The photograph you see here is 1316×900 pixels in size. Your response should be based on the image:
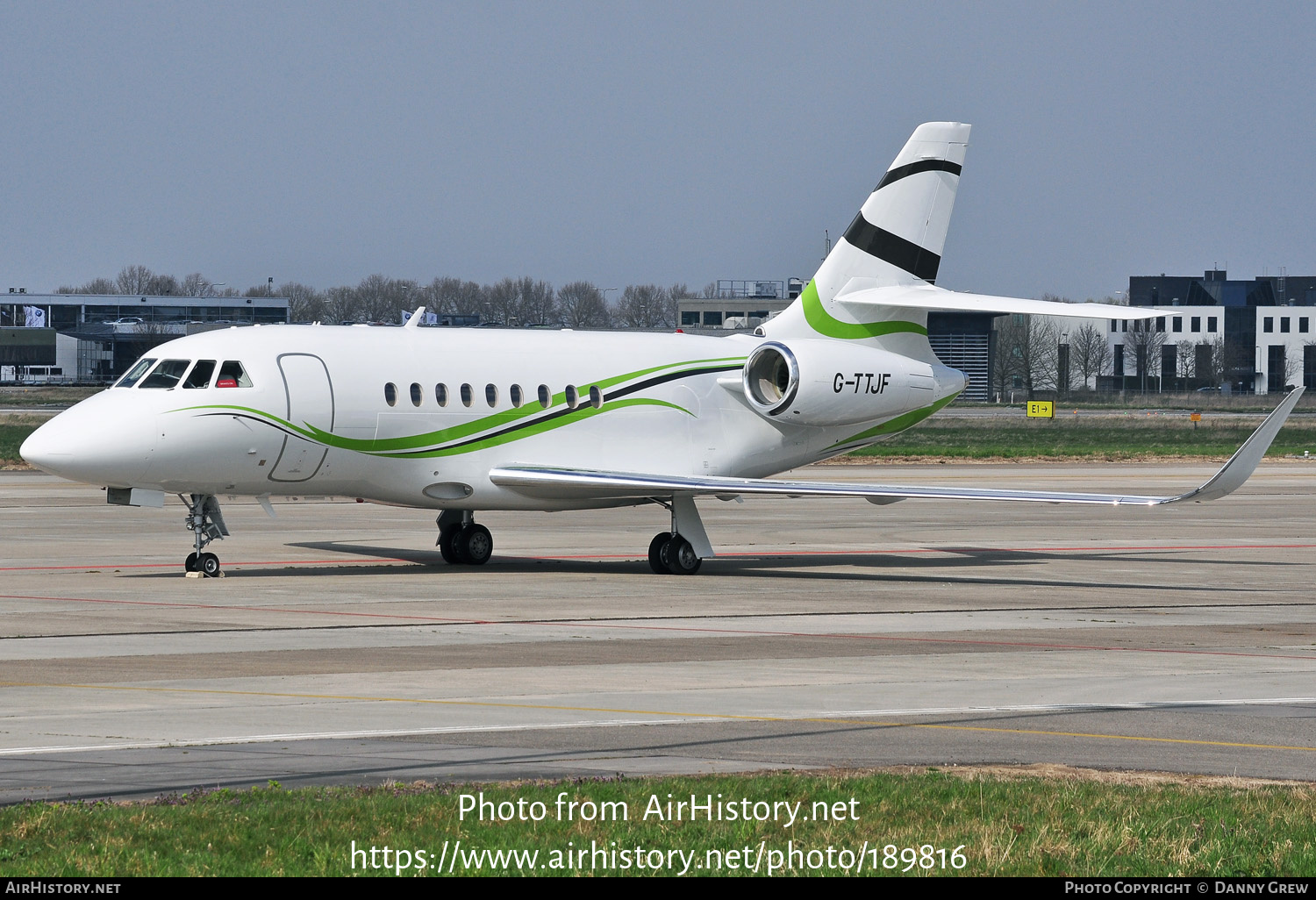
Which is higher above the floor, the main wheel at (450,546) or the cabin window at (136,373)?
the cabin window at (136,373)

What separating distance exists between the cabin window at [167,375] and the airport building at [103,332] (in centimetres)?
12145

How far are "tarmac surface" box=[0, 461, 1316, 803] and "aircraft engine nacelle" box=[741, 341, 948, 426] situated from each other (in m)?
2.64

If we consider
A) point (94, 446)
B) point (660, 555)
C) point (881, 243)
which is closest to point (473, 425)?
point (660, 555)

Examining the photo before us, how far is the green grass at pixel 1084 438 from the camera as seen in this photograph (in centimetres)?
6625

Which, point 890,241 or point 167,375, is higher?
point 890,241

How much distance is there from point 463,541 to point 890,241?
9189 millimetres

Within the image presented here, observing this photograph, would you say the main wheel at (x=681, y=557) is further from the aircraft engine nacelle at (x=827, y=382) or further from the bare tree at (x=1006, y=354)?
the bare tree at (x=1006, y=354)

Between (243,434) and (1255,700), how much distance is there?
48.5ft

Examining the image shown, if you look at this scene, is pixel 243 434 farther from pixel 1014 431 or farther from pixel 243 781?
pixel 1014 431

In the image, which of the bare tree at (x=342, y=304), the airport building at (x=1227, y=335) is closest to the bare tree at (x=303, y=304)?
the bare tree at (x=342, y=304)

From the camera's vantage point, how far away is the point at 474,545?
27.5m

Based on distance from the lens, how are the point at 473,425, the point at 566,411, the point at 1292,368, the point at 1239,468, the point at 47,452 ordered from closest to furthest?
the point at 47,452
the point at 1239,468
the point at 473,425
the point at 566,411
the point at 1292,368

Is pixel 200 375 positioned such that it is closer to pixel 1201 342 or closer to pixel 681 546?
pixel 681 546

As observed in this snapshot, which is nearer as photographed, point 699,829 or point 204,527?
point 699,829
